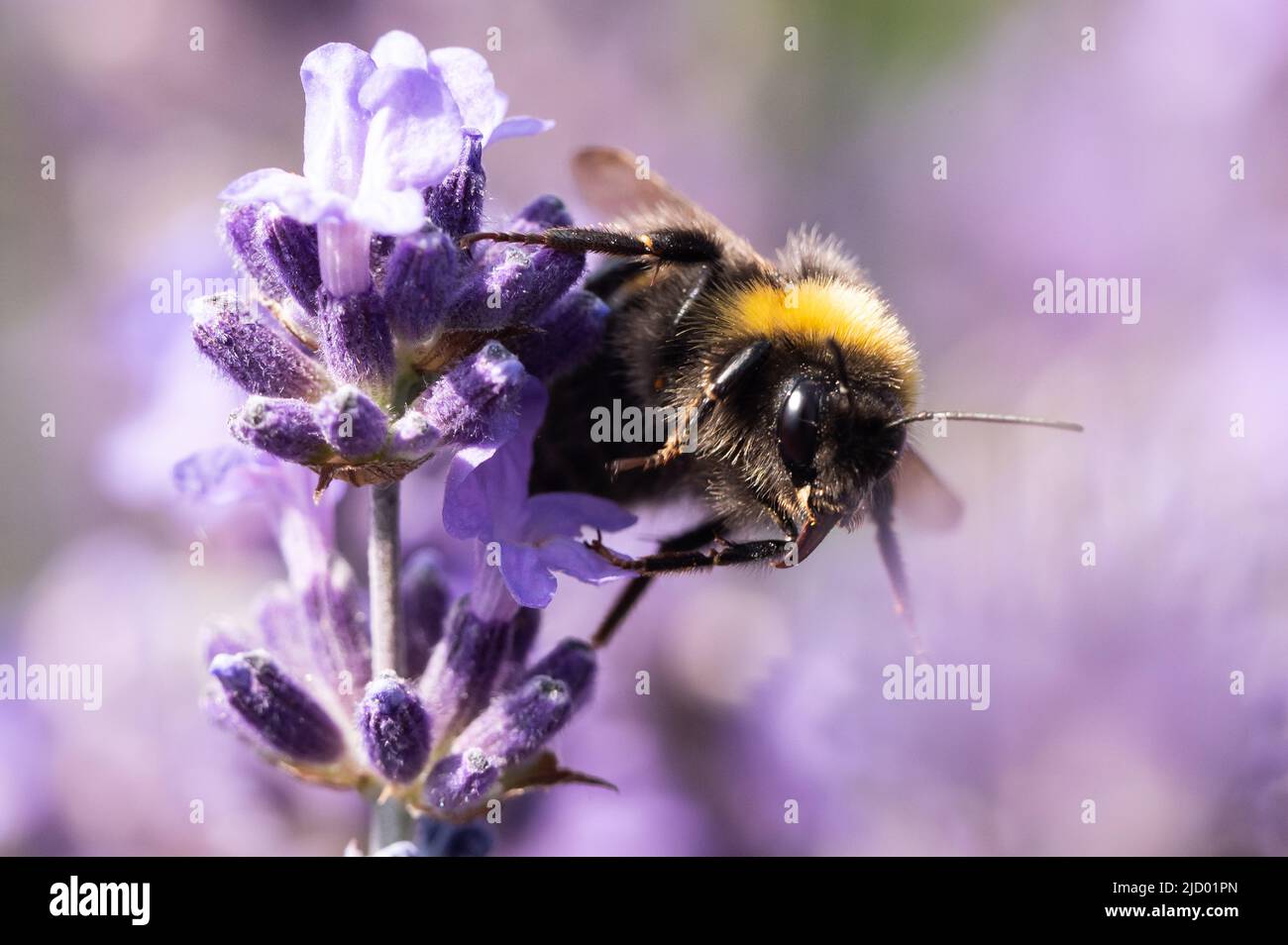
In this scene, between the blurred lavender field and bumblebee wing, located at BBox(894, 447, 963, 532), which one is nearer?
bumblebee wing, located at BBox(894, 447, 963, 532)

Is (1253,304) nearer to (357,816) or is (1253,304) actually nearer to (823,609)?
(823,609)

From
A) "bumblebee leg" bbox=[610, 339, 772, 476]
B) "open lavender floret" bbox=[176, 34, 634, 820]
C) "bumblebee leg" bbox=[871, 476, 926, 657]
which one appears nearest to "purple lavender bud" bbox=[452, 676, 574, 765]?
"open lavender floret" bbox=[176, 34, 634, 820]

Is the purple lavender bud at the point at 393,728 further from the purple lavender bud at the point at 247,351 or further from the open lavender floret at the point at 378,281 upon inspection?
the purple lavender bud at the point at 247,351

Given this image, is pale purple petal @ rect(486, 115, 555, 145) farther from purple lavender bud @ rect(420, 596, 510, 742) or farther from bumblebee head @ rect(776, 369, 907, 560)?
purple lavender bud @ rect(420, 596, 510, 742)

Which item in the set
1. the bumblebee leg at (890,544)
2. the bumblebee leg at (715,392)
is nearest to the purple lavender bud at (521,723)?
the bumblebee leg at (715,392)

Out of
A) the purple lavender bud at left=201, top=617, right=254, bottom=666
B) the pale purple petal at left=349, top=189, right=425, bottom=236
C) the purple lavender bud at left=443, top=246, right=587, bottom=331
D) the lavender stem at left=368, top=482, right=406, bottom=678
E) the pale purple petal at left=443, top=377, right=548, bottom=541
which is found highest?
the pale purple petal at left=349, top=189, right=425, bottom=236

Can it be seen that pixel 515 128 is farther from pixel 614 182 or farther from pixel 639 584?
pixel 639 584

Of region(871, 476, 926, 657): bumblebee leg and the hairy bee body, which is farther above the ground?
the hairy bee body
